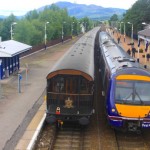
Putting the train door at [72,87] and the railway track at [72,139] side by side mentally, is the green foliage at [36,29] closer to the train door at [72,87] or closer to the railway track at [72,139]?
the railway track at [72,139]

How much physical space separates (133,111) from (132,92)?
80 centimetres

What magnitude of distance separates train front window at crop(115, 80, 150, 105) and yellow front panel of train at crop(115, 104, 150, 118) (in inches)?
8.5

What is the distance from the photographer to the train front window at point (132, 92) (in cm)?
1346

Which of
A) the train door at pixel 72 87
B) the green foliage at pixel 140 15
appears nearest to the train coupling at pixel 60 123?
the train door at pixel 72 87

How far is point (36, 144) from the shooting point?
42.0ft

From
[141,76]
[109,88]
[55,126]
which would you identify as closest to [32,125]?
[55,126]

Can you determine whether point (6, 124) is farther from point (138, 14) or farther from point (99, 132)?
point (138, 14)

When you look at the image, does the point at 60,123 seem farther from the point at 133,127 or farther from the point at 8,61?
the point at 8,61

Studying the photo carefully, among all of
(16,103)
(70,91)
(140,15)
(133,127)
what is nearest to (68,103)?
(70,91)

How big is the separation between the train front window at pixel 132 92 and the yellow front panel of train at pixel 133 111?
0.71 feet

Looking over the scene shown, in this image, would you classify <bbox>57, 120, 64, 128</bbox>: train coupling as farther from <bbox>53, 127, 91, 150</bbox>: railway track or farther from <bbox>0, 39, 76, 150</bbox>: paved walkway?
<bbox>0, 39, 76, 150</bbox>: paved walkway

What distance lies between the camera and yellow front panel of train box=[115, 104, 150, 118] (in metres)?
13.1

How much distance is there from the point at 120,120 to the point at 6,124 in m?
4.98

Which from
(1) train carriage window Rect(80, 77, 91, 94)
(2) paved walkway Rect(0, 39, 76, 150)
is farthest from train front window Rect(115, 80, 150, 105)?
(2) paved walkway Rect(0, 39, 76, 150)
